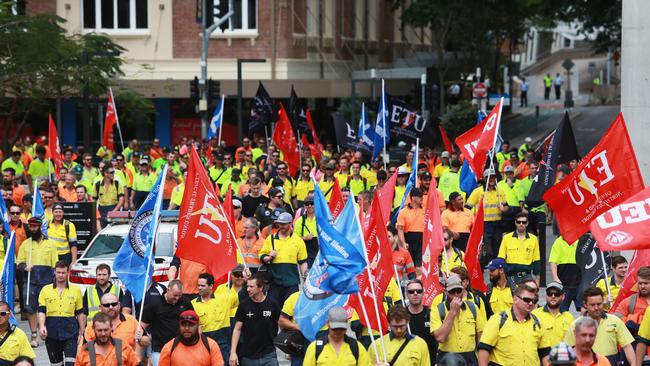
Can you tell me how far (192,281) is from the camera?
1533cm

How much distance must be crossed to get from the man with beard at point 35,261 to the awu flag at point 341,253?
22.2 ft

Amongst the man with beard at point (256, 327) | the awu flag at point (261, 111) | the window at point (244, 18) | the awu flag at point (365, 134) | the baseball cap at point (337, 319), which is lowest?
the man with beard at point (256, 327)

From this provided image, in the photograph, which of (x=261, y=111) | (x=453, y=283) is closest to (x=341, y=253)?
(x=453, y=283)

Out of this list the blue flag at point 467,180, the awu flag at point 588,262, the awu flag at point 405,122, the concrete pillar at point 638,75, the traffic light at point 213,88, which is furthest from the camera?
the traffic light at point 213,88

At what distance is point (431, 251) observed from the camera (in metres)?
14.0

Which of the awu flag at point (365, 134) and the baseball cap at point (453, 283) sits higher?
the awu flag at point (365, 134)

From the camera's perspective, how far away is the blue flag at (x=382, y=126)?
1029 inches

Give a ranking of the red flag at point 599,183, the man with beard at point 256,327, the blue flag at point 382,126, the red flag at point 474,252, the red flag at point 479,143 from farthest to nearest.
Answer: the blue flag at point 382,126 < the red flag at point 479,143 < the red flag at point 474,252 < the red flag at point 599,183 < the man with beard at point 256,327

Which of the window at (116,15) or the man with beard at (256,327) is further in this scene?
the window at (116,15)

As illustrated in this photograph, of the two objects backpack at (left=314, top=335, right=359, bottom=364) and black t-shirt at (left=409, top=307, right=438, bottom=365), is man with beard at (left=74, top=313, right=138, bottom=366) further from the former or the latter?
black t-shirt at (left=409, top=307, right=438, bottom=365)

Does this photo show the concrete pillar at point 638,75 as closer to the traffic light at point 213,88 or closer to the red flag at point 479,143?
the red flag at point 479,143

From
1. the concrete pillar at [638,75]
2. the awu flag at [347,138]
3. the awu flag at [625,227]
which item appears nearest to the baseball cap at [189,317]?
the awu flag at [625,227]

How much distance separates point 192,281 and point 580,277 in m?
4.23

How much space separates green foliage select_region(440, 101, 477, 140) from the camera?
48.5 meters
